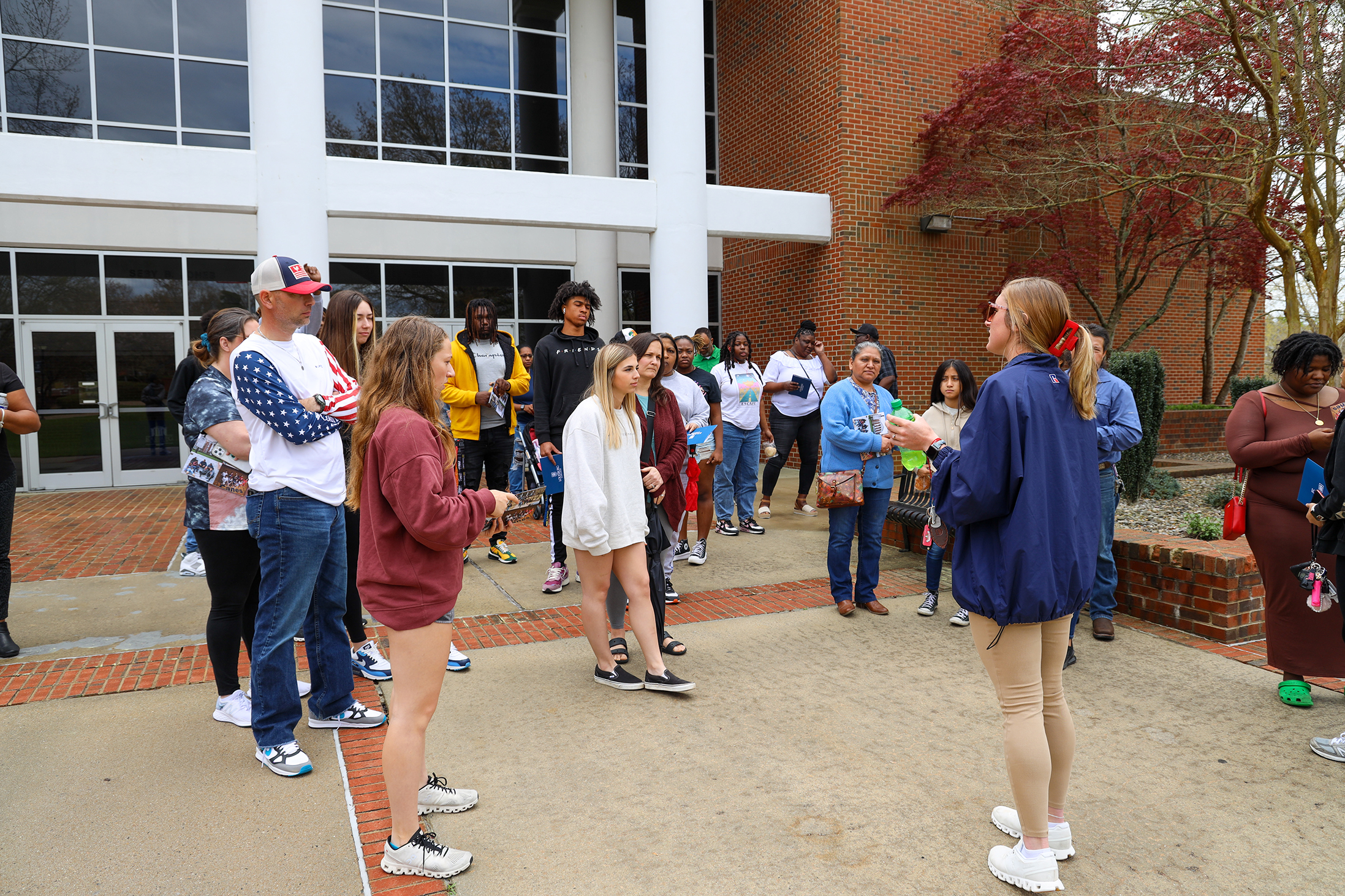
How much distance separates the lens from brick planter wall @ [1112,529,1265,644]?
5.32 meters

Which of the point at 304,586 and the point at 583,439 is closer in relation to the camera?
the point at 304,586

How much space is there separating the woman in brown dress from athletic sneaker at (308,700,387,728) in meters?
4.50

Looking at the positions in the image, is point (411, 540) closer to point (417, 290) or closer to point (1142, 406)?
point (1142, 406)

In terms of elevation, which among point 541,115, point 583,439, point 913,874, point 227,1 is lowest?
point 913,874

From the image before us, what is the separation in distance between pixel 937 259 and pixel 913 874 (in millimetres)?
11483

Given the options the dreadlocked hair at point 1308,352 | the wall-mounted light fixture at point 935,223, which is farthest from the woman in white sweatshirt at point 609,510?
the wall-mounted light fixture at point 935,223

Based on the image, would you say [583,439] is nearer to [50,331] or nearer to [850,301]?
[850,301]

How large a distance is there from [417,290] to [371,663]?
1023 centimetres

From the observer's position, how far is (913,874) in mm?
2914

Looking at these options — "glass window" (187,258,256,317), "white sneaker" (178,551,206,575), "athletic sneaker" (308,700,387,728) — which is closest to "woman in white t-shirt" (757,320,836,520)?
"white sneaker" (178,551,206,575)

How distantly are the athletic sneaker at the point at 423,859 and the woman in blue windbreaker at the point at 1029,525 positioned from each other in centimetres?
181

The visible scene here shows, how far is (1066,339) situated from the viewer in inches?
110

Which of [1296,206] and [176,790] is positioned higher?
[1296,206]

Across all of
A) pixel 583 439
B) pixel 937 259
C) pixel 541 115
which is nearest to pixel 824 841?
pixel 583 439
